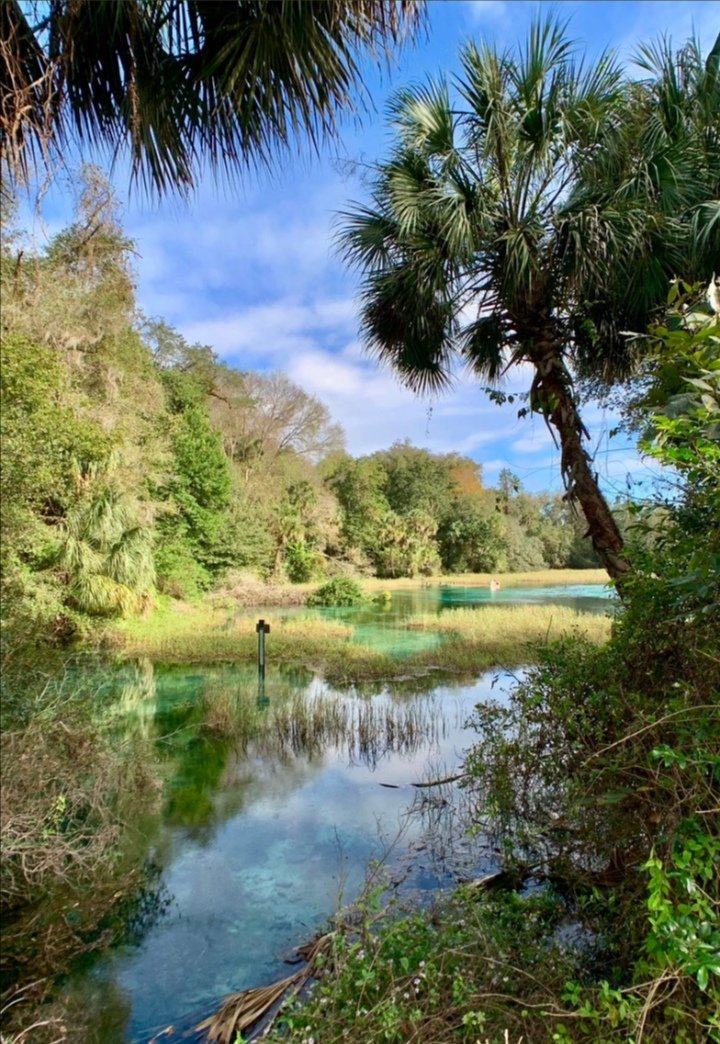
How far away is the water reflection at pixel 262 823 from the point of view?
2.70 meters

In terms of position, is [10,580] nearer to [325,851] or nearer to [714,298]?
[325,851]

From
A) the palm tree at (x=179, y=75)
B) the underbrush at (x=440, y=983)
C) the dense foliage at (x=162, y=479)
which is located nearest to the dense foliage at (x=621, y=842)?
the underbrush at (x=440, y=983)

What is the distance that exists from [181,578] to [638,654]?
57.6 ft

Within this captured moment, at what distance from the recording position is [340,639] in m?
12.5

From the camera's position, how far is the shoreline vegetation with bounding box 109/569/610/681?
10.2m

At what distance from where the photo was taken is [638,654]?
2201 millimetres

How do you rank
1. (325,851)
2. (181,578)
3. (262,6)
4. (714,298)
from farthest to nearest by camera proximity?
1. (181,578)
2. (325,851)
3. (262,6)
4. (714,298)

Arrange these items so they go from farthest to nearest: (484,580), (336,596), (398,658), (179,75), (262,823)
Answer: (484,580) → (336,596) → (398,658) → (262,823) → (179,75)

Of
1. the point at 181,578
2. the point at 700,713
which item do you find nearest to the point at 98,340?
the point at 181,578

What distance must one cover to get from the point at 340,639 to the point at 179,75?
1128cm

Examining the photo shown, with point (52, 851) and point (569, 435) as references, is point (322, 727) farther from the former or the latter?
point (569, 435)

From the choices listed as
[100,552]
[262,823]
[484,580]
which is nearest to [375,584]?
[484,580]

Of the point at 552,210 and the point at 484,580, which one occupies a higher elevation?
the point at 552,210

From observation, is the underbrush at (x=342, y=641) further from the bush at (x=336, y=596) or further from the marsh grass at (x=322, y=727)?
the bush at (x=336, y=596)
